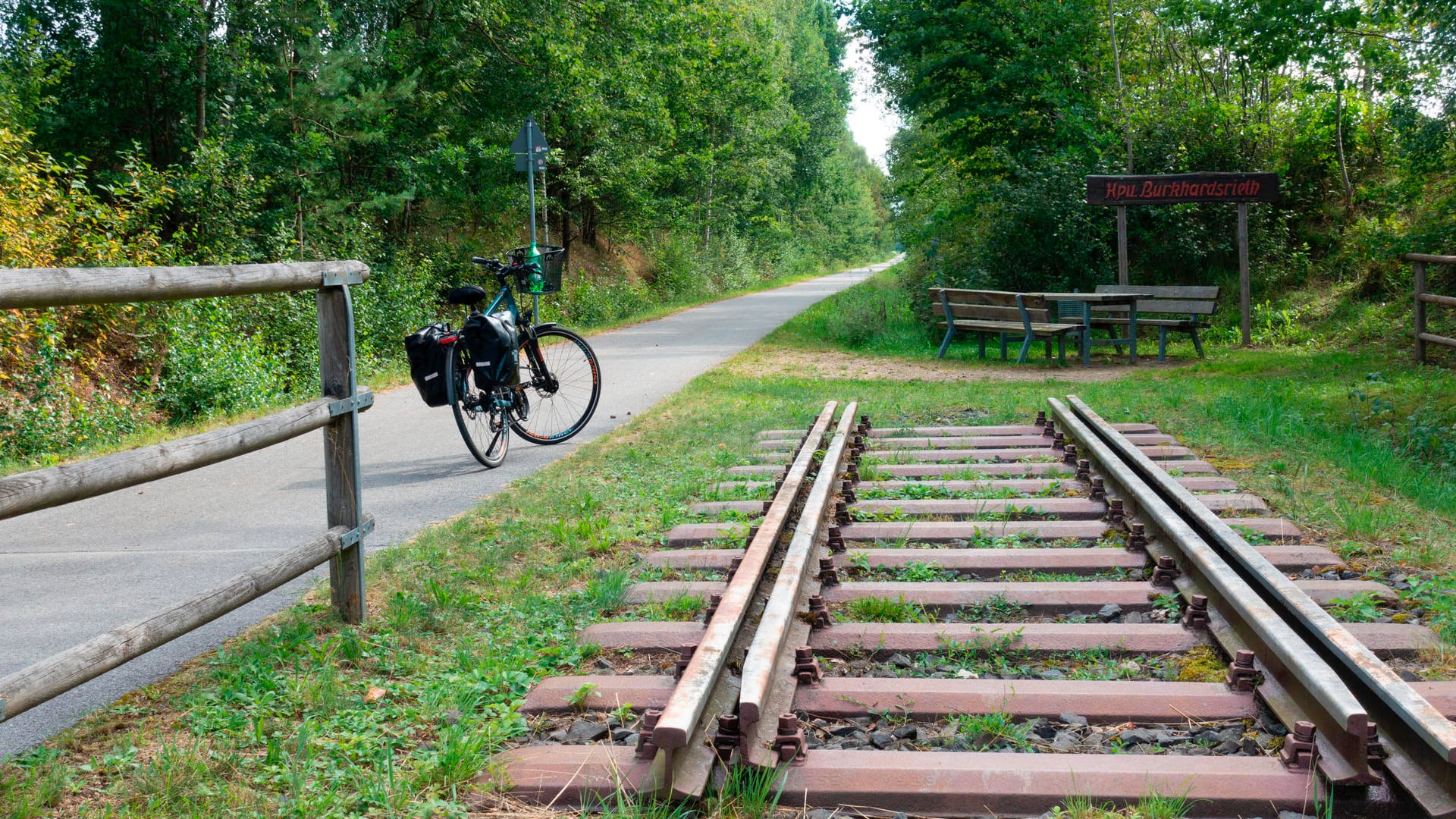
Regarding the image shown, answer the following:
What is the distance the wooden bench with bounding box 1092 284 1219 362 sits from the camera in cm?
1444

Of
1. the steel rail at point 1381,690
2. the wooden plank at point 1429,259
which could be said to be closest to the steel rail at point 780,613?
the steel rail at point 1381,690

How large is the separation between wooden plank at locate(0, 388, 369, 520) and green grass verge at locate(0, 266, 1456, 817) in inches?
29.9

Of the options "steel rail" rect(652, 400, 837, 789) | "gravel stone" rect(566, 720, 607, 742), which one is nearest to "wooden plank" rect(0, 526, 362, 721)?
"gravel stone" rect(566, 720, 607, 742)

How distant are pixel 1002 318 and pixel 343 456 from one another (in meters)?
11.5

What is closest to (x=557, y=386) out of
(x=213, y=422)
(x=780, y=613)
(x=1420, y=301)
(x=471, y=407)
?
(x=471, y=407)

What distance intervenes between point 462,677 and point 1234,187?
1534 cm

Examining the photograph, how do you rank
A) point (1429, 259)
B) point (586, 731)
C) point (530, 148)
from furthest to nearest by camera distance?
point (530, 148)
point (1429, 259)
point (586, 731)

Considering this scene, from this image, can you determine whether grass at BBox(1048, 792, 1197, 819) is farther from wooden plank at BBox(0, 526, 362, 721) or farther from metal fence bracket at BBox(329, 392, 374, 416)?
metal fence bracket at BBox(329, 392, 374, 416)

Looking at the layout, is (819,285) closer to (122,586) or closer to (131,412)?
(131,412)

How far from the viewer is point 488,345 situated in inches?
305

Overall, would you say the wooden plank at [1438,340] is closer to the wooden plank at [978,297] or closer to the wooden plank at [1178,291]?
the wooden plank at [1178,291]

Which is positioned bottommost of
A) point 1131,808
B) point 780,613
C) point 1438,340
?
point 1131,808

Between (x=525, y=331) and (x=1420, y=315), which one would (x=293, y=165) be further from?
(x=1420, y=315)

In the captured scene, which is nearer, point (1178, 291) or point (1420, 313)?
point (1420, 313)
